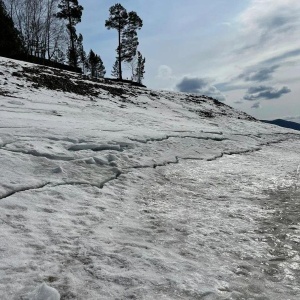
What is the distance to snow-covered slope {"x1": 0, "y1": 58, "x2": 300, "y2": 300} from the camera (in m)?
2.44

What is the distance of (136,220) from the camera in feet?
12.2

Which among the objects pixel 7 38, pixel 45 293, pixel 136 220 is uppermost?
pixel 7 38

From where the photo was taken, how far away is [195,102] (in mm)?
26688

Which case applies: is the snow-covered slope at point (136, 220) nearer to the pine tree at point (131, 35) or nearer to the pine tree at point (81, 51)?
the pine tree at point (131, 35)

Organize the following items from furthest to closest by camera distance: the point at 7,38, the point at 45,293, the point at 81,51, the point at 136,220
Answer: the point at 81,51 < the point at 7,38 < the point at 136,220 < the point at 45,293

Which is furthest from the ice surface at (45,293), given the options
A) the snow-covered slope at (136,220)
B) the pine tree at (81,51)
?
the pine tree at (81,51)

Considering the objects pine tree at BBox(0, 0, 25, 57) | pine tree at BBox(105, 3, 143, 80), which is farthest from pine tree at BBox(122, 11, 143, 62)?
pine tree at BBox(0, 0, 25, 57)

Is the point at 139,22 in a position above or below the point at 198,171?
above

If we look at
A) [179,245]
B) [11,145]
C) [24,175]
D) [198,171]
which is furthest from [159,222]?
[11,145]

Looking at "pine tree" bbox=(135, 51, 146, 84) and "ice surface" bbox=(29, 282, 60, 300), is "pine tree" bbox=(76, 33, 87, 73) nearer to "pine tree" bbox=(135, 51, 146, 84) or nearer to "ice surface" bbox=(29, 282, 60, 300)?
"pine tree" bbox=(135, 51, 146, 84)

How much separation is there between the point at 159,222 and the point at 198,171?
3.02m

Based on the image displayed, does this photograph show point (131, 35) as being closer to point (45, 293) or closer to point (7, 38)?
point (7, 38)

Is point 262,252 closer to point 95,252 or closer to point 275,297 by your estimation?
point 275,297

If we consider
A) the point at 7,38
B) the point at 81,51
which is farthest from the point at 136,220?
the point at 81,51
